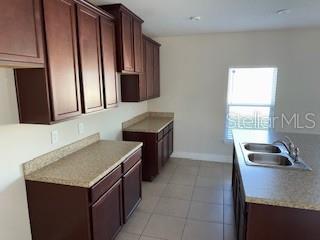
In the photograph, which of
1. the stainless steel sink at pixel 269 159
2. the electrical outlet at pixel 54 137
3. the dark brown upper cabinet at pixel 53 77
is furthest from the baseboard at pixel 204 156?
the dark brown upper cabinet at pixel 53 77

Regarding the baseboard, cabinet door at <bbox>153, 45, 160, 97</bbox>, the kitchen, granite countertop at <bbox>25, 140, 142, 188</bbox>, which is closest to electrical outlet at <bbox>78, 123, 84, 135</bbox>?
the kitchen

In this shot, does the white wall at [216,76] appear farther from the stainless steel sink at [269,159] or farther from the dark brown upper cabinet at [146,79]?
the stainless steel sink at [269,159]

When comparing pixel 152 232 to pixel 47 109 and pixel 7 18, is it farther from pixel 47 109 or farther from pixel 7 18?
pixel 7 18

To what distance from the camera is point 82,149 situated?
8.38 feet

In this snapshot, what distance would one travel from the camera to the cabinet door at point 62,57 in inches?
65.3

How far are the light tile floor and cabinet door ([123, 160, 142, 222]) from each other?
0.68ft

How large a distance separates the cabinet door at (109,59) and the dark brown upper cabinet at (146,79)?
0.80 metres

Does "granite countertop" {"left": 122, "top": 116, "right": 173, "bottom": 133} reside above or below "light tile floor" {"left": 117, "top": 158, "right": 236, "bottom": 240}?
above

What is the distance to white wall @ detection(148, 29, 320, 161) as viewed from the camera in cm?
400

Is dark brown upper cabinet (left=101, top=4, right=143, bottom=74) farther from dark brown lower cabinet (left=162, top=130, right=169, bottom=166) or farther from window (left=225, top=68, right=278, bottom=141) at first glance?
window (left=225, top=68, right=278, bottom=141)

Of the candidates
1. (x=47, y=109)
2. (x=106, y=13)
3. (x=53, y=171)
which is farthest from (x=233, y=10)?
(x=53, y=171)

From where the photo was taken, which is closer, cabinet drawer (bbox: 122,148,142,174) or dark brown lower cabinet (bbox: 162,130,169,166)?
cabinet drawer (bbox: 122,148,142,174)

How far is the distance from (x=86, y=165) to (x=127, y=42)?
4.93 feet

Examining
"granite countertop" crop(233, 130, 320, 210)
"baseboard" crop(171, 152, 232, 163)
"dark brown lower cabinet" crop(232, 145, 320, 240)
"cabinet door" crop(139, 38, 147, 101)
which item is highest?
"cabinet door" crop(139, 38, 147, 101)
